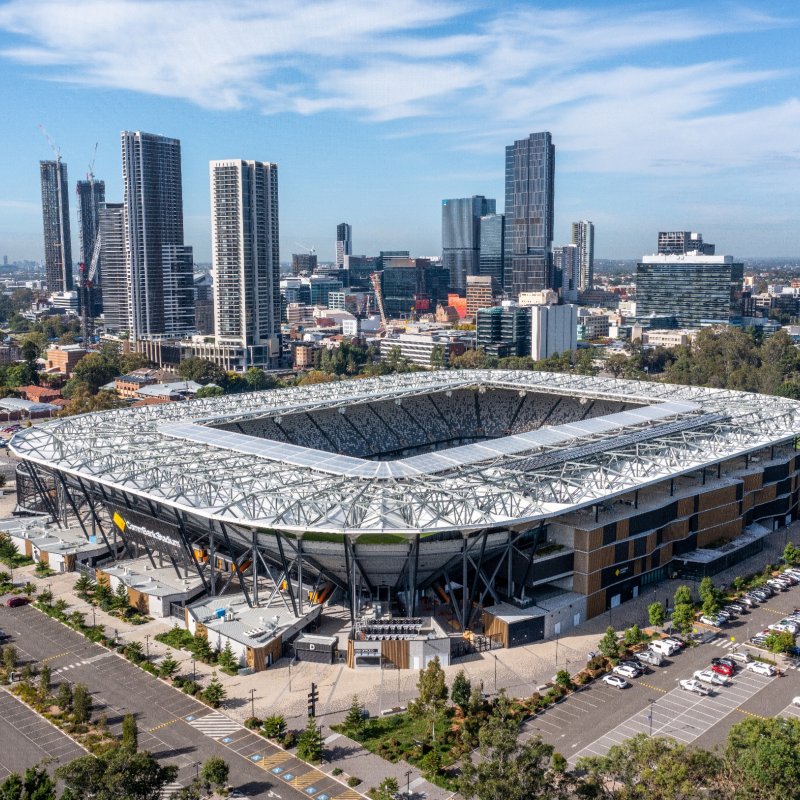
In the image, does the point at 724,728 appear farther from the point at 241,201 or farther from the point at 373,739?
the point at 241,201

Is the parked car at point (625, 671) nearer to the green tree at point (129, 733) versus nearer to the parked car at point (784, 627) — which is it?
the parked car at point (784, 627)

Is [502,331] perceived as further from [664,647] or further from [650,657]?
[650,657]

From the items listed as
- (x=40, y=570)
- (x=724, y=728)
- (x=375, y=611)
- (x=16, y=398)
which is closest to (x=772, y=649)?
(x=724, y=728)

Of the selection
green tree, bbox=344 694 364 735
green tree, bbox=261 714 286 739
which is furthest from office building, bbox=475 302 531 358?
green tree, bbox=261 714 286 739

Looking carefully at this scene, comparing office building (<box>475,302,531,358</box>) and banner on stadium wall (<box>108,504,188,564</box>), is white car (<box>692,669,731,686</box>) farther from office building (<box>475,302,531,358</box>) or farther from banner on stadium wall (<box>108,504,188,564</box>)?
office building (<box>475,302,531,358</box>)

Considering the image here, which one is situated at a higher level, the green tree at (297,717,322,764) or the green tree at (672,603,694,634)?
the green tree at (672,603,694,634)

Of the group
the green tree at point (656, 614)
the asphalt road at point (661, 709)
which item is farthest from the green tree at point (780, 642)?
the green tree at point (656, 614)

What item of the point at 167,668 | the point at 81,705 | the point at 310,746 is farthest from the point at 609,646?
the point at 81,705
